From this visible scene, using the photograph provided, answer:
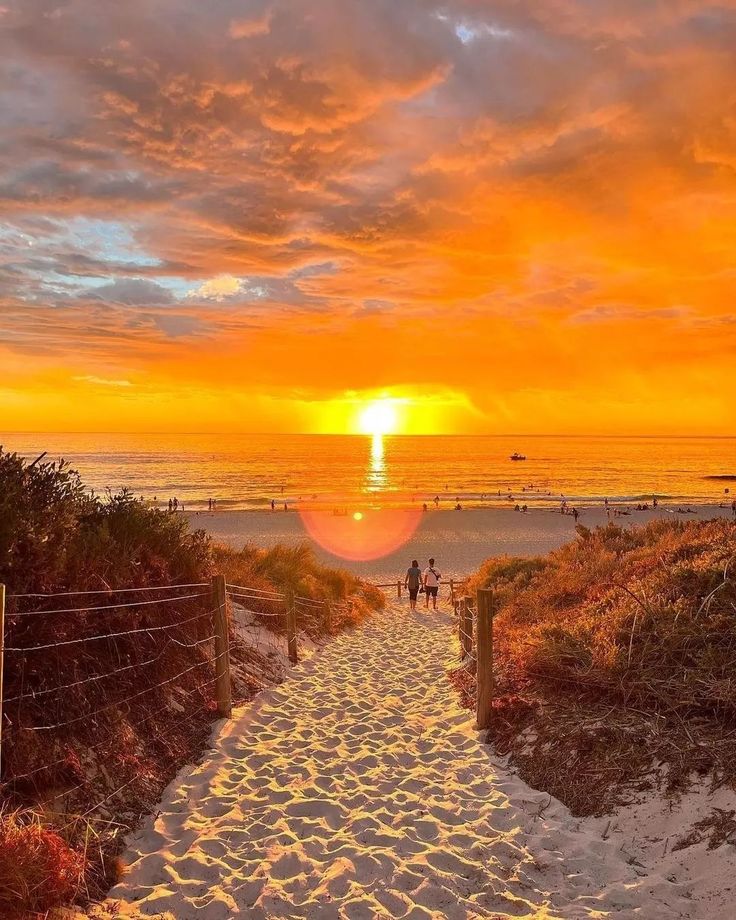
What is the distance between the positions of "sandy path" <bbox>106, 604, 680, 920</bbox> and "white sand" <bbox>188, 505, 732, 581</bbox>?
22444mm

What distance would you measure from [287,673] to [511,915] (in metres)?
7.06

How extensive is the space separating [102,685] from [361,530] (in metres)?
42.0

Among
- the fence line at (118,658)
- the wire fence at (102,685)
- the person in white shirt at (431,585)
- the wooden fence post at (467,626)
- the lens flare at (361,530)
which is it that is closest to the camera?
the wire fence at (102,685)

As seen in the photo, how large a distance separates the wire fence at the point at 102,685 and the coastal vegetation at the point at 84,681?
0.01 m

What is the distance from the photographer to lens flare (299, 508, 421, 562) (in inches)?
1548

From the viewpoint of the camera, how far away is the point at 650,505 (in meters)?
60.7

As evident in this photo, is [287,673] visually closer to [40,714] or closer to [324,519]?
[40,714]

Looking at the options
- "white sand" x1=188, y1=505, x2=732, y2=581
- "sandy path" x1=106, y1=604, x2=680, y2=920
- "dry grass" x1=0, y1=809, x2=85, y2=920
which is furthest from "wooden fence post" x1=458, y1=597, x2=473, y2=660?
"white sand" x1=188, y1=505, x2=732, y2=581

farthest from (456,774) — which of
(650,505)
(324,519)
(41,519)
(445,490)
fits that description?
(445,490)

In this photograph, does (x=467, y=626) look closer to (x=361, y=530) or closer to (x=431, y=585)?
(x=431, y=585)

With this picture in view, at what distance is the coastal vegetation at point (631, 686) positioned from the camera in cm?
588

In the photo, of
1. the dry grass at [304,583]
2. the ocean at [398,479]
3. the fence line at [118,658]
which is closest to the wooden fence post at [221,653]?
the fence line at [118,658]

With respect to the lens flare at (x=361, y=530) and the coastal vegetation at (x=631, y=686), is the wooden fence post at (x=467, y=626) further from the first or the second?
the lens flare at (x=361, y=530)

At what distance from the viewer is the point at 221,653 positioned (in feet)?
26.8
